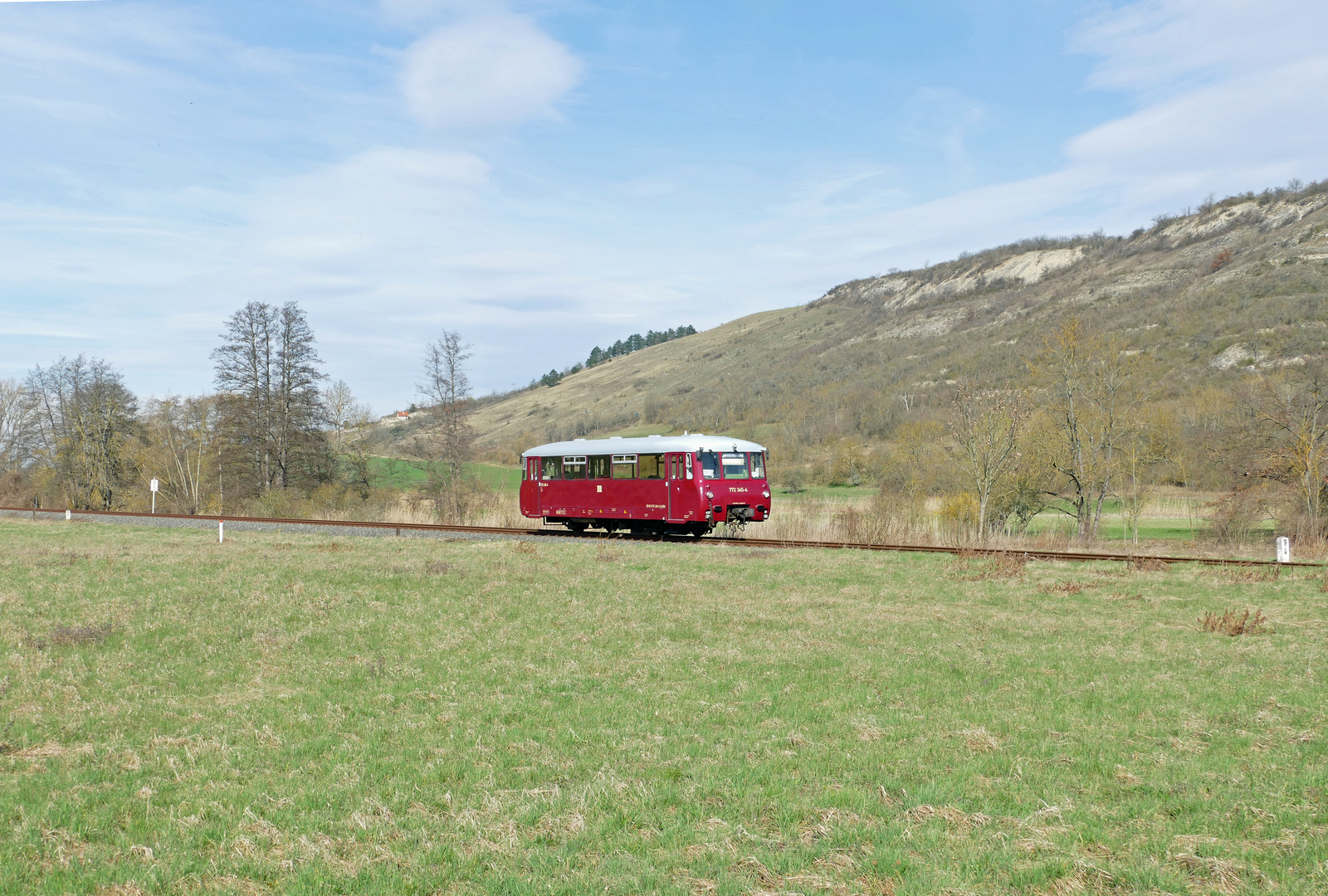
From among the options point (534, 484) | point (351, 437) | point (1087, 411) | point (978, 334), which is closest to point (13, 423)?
point (351, 437)

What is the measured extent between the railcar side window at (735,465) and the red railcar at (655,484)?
0.03 metres

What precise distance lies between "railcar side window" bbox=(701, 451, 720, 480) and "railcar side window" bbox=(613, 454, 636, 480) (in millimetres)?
2628

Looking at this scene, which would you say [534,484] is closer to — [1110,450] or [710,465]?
[710,465]

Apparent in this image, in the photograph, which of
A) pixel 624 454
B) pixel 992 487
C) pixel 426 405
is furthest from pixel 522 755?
pixel 426 405

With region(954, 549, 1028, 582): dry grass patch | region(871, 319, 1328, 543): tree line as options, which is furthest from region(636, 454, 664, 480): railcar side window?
region(954, 549, 1028, 582): dry grass patch

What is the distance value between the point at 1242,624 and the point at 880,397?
87.6m

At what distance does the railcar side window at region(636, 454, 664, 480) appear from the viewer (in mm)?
28172

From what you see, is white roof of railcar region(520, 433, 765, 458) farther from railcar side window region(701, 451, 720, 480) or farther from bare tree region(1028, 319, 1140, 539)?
bare tree region(1028, 319, 1140, 539)

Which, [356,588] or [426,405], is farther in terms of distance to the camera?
[426,405]

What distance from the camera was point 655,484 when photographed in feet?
92.8

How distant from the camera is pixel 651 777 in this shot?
703cm

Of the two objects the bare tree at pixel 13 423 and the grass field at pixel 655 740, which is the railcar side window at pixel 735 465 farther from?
the bare tree at pixel 13 423

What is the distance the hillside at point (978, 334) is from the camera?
79.8 metres

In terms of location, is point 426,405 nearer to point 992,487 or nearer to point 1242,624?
point 992,487
